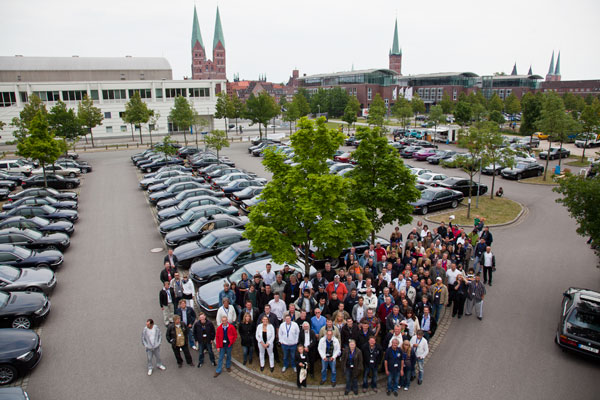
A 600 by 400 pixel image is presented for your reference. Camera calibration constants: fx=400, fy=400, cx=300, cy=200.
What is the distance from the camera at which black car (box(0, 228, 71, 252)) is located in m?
16.4

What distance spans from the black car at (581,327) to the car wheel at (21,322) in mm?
14367

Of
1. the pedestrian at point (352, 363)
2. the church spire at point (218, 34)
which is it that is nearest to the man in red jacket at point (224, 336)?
the pedestrian at point (352, 363)

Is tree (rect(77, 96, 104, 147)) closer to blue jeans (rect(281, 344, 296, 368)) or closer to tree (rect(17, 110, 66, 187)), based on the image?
tree (rect(17, 110, 66, 187))

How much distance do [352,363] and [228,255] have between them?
7.08 meters

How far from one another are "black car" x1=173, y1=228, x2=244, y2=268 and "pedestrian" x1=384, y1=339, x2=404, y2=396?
866 centimetres

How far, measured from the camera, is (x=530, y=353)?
1033 centimetres

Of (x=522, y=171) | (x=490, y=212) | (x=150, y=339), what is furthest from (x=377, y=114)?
(x=150, y=339)

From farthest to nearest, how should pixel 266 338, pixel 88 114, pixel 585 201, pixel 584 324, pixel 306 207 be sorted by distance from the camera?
1. pixel 88 114
2. pixel 585 201
3. pixel 306 207
4. pixel 584 324
5. pixel 266 338

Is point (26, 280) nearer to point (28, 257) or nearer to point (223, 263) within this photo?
point (28, 257)

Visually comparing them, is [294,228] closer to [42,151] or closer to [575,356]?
[575,356]

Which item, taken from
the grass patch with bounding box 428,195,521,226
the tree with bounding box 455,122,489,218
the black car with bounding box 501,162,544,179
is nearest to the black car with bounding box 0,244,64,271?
the grass patch with bounding box 428,195,521,226

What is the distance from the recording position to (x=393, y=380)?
892cm

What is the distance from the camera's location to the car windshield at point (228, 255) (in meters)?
14.2

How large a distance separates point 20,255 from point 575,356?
18037 mm
